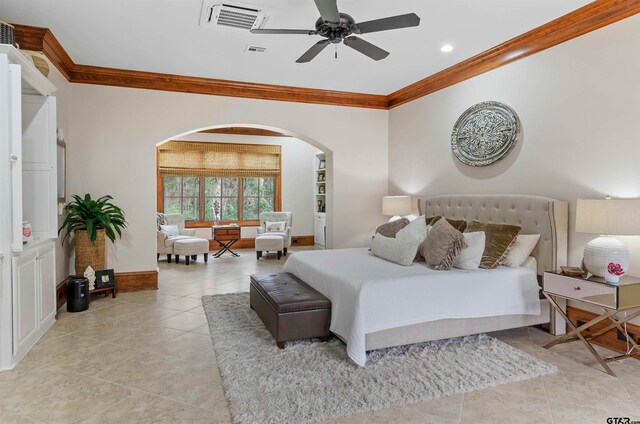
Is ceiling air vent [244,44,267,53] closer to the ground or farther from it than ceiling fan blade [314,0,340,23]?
farther from it

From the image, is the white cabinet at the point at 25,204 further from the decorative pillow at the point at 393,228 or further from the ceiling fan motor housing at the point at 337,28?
the decorative pillow at the point at 393,228

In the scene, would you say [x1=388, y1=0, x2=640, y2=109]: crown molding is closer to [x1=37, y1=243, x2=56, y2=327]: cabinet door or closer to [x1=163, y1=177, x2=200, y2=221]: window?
[x1=37, y1=243, x2=56, y2=327]: cabinet door

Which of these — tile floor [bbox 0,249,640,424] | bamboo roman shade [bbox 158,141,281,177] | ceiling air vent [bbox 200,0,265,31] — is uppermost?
ceiling air vent [bbox 200,0,265,31]

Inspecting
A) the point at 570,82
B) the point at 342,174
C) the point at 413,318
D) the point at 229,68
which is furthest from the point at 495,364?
the point at 229,68

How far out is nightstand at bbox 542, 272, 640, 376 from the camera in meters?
2.72

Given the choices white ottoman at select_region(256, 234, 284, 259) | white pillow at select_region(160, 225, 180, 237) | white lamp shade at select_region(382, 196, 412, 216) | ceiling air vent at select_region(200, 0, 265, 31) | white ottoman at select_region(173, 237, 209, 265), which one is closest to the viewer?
ceiling air vent at select_region(200, 0, 265, 31)

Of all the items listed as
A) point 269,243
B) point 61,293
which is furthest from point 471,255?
point 269,243

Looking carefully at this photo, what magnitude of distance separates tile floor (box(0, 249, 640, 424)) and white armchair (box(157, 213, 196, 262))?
3.58 metres

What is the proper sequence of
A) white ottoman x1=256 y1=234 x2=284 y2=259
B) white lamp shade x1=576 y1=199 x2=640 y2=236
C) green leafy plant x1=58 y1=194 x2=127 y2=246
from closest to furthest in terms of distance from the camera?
white lamp shade x1=576 y1=199 x2=640 y2=236, green leafy plant x1=58 y1=194 x2=127 y2=246, white ottoman x1=256 y1=234 x2=284 y2=259

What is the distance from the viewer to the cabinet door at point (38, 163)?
11.7 ft

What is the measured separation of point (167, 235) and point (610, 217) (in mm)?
6957

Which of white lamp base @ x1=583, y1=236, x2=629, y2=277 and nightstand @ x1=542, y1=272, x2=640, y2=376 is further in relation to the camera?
white lamp base @ x1=583, y1=236, x2=629, y2=277

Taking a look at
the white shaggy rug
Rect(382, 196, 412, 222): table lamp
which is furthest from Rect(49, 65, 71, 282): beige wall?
Rect(382, 196, 412, 222): table lamp

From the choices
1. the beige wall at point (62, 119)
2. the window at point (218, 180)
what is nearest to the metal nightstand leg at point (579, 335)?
the beige wall at point (62, 119)
